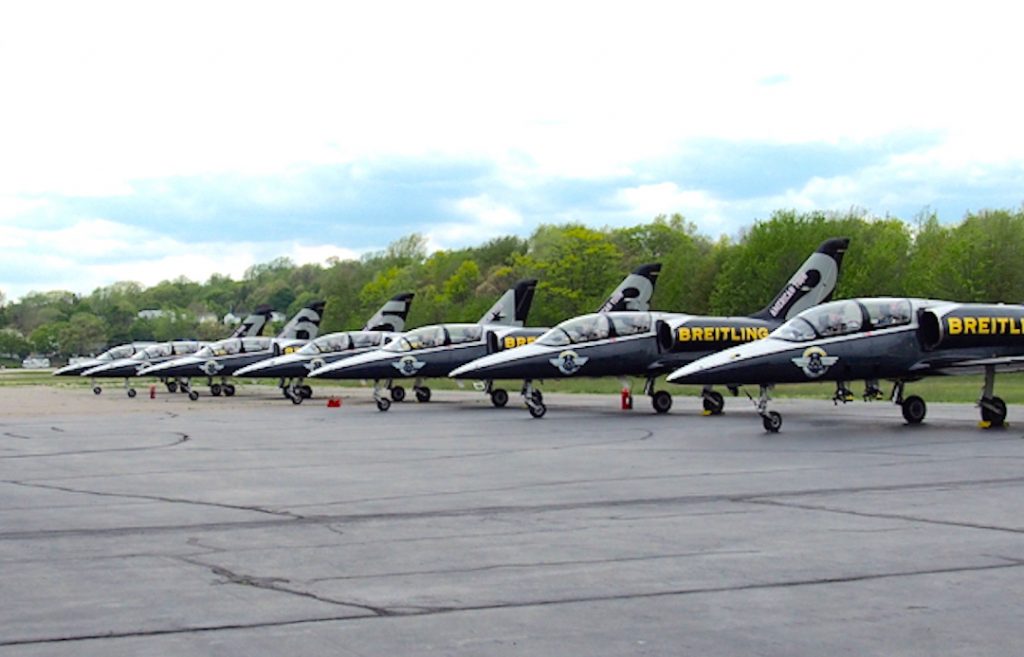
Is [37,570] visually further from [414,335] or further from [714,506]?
[414,335]

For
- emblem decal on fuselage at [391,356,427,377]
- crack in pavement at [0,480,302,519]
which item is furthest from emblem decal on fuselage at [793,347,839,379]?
emblem decal on fuselage at [391,356,427,377]

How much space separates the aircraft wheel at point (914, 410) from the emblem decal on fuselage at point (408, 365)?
15.7 meters

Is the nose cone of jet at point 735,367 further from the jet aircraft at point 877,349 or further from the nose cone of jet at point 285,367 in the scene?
the nose cone of jet at point 285,367

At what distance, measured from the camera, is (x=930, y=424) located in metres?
22.8

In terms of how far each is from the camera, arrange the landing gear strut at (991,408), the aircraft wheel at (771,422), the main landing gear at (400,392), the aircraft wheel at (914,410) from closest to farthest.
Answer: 1. the landing gear strut at (991,408)
2. the aircraft wheel at (771,422)
3. the aircraft wheel at (914,410)
4. the main landing gear at (400,392)

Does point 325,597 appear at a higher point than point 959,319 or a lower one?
lower

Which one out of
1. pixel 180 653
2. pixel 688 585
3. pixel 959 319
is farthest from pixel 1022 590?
pixel 959 319

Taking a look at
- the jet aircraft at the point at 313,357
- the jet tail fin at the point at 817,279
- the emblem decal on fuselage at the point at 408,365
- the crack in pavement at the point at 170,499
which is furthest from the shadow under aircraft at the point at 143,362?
the crack in pavement at the point at 170,499

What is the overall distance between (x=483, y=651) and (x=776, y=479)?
28.2 feet

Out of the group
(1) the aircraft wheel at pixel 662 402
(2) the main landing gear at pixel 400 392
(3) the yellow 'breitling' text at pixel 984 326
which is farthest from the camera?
(2) the main landing gear at pixel 400 392

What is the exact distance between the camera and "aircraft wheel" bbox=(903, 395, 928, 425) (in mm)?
22797

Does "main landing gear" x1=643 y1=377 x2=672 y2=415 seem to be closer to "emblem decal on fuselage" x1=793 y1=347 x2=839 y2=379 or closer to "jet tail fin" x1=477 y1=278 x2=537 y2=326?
"emblem decal on fuselage" x1=793 y1=347 x2=839 y2=379

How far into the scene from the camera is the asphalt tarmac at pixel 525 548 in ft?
23.0

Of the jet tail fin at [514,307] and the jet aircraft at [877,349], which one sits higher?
the jet tail fin at [514,307]
